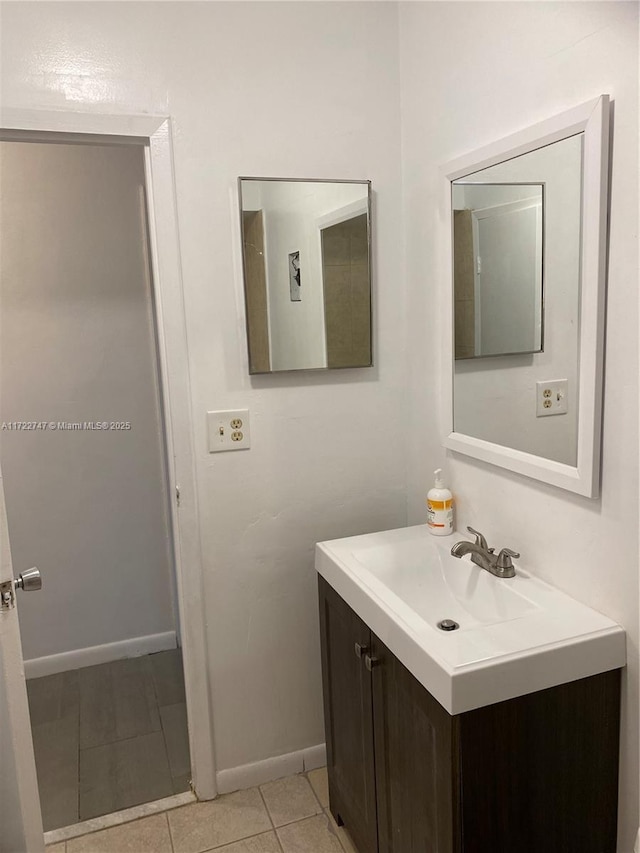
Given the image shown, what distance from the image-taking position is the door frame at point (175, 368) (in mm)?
1676

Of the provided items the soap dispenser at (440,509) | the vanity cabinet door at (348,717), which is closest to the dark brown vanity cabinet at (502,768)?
the vanity cabinet door at (348,717)

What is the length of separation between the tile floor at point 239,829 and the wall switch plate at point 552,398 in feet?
4.37

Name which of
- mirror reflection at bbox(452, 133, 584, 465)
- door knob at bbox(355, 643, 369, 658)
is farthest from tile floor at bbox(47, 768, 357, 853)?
mirror reflection at bbox(452, 133, 584, 465)

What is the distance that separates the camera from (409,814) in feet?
4.64

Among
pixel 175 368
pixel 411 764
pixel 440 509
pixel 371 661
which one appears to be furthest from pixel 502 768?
pixel 175 368

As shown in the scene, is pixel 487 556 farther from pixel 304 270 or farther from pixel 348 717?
pixel 304 270

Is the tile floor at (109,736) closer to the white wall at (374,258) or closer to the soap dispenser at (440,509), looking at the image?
the white wall at (374,258)

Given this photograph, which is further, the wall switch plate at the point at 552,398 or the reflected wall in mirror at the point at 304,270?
the reflected wall in mirror at the point at 304,270

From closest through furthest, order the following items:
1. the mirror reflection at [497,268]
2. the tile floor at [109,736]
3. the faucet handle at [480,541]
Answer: the mirror reflection at [497,268] < the faucet handle at [480,541] < the tile floor at [109,736]

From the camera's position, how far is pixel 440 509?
182 centimetres

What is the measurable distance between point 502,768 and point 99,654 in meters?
2.06

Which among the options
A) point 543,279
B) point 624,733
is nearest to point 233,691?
point 624,733

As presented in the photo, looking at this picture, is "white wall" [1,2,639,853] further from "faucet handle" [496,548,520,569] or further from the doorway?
the doorway

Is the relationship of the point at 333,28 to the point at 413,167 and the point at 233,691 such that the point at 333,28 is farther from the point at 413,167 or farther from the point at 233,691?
the point at 233,691
